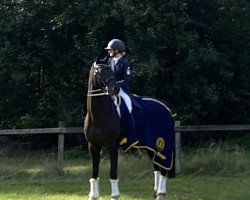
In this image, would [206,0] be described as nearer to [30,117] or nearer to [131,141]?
[30,117]

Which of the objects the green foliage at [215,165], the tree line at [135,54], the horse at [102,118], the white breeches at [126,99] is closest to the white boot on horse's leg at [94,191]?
the horse at [102,118]

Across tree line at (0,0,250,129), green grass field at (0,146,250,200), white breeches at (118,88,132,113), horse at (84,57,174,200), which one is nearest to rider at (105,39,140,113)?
white breeches at (118,88,132,113)

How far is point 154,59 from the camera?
1442cm

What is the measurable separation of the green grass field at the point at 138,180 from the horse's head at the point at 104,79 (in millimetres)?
2058

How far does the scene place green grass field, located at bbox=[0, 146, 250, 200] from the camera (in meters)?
9.07

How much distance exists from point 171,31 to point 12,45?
4.78 metres

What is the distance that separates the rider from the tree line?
5.73m

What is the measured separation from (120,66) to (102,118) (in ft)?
3.10

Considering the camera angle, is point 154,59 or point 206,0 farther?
point 206,0

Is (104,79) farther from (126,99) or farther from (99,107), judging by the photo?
(126,99)

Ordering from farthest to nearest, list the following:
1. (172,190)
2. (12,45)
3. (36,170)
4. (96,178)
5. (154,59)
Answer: (12,45)
(154,59)
(36,170)
(172,190)
(96,178)

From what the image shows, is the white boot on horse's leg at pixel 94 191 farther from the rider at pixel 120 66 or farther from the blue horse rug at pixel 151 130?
the rider at pixel 120 66

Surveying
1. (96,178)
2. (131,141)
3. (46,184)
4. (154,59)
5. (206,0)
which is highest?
(206,0)

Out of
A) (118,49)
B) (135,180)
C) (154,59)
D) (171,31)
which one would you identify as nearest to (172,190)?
(135,180)
